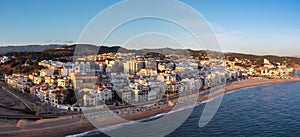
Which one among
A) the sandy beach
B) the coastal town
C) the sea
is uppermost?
the coastal town

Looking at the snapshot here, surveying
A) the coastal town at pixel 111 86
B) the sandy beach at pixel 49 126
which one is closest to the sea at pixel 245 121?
the sandy beach at pixel 49 126

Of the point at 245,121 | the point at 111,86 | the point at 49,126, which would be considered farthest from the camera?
the point at 111,86

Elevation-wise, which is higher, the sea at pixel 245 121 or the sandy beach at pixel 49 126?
the sandy beach at pixel 49 126

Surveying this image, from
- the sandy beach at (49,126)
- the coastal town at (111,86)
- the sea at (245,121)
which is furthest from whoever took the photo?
the coastal town at (111,86)

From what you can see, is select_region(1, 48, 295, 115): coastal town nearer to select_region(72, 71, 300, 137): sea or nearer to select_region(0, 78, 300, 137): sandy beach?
select_region(0, 78, 300, 137): sandy beach

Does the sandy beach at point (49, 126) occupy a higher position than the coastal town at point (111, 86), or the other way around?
the coastal town at point (111, 86)

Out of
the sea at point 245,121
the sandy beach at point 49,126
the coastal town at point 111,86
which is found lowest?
the sea at point 245,121

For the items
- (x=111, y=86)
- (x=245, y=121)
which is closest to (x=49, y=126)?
(x=111, y=86)

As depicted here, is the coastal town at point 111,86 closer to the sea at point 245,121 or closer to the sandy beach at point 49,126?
the sandy beach at point 49,126

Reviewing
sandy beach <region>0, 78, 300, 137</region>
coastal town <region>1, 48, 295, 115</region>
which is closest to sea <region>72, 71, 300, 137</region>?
sandy beach <region>0, 78, 300, 137</region>

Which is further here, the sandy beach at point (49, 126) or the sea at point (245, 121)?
the sea at point (245, 121)

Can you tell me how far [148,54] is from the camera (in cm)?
2542

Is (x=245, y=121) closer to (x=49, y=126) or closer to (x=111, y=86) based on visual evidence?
(x=111, y=86)

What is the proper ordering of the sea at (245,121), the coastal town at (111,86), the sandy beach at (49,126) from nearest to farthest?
the sandy beach at (49,126) < the sea at (245,121) < the coastal town at (111,86)
